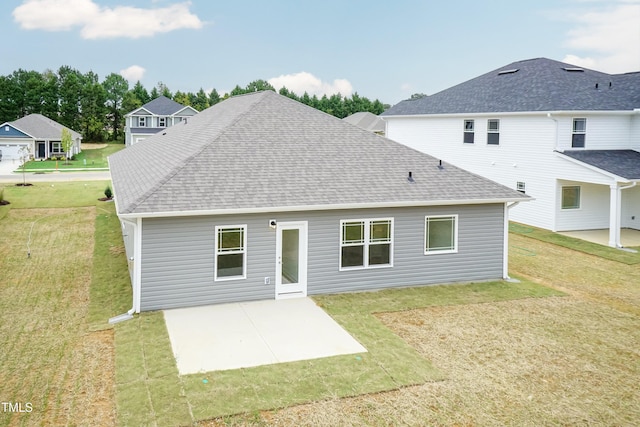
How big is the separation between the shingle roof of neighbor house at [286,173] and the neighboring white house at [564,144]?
823 centimetres

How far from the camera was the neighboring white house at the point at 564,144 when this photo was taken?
2114cm

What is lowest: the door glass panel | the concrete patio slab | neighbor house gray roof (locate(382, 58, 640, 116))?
the concrete patio slab

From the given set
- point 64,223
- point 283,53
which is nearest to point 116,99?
point 283,53

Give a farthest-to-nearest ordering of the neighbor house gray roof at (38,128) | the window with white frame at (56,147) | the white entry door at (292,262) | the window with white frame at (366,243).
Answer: the window with white frame at (56,147) → the neighbor house gray roof at (38,128) → the window with white frame at (366,243) → the white entry door at (292,262)

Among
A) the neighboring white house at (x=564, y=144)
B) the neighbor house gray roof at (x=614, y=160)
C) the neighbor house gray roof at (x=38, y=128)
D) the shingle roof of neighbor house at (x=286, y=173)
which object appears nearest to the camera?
the shingle roof of neighbor house at (x=286, y=173)

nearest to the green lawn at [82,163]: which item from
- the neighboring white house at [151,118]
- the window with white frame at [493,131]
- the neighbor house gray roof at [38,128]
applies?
the neighbor house gray roof at [38,128]

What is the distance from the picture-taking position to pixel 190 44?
215ft

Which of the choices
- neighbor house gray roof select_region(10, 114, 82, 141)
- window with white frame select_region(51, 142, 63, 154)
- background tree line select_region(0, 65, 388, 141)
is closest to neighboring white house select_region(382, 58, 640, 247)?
neighbor house gray roof select_region(10, 114, 82, 141)

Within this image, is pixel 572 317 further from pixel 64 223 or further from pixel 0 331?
pixel 64 223

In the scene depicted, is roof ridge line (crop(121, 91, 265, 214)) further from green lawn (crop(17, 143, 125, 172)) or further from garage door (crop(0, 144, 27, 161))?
garage door (crop(0, 144, 27, 161))

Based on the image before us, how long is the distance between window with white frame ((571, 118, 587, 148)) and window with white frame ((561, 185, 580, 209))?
1.77 metres

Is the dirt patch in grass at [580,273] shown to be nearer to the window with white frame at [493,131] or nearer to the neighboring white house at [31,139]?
the window with white frame at [493,131]

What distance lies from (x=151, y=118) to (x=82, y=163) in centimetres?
1168

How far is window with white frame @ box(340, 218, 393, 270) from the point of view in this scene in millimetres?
13242
